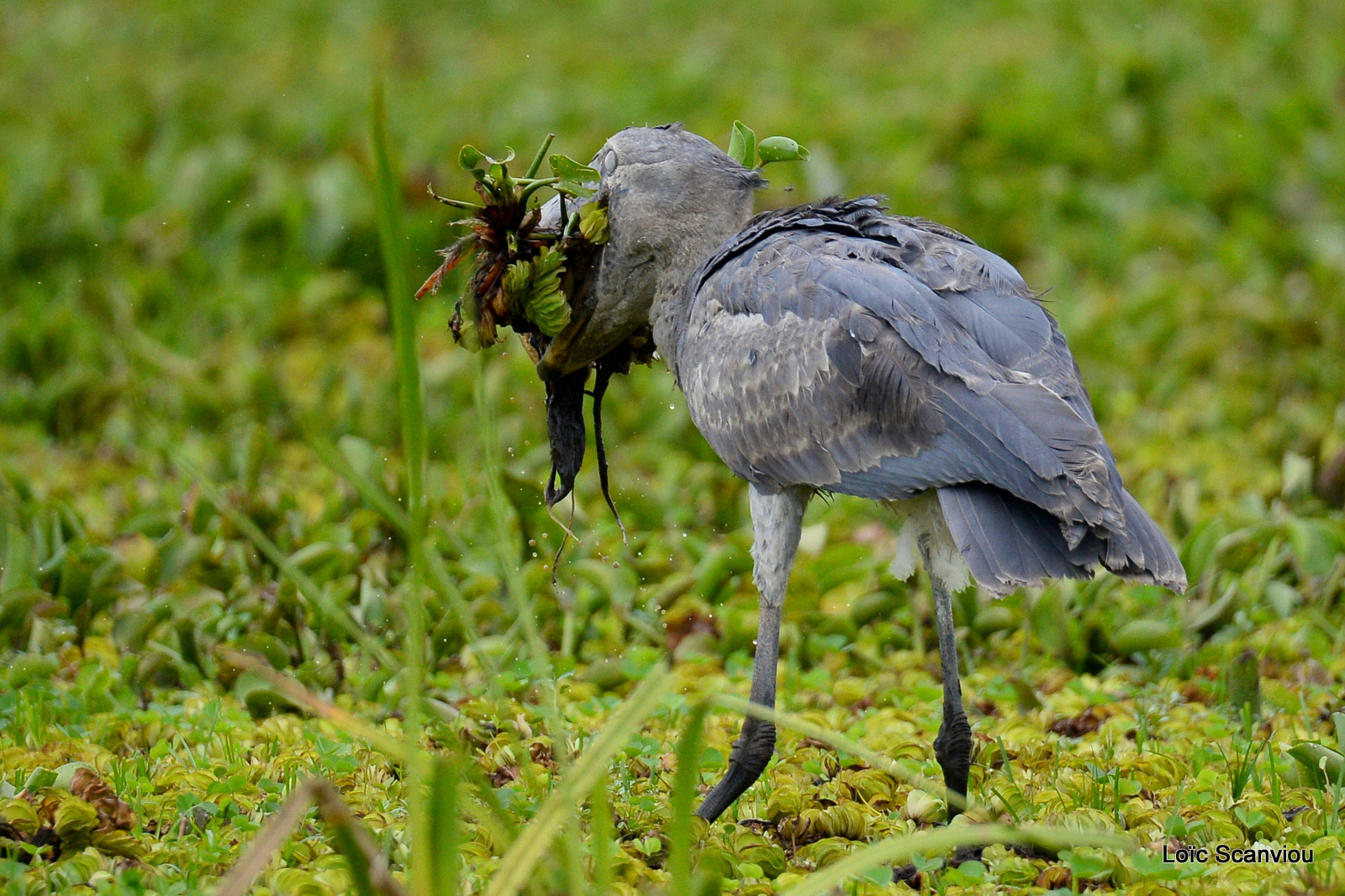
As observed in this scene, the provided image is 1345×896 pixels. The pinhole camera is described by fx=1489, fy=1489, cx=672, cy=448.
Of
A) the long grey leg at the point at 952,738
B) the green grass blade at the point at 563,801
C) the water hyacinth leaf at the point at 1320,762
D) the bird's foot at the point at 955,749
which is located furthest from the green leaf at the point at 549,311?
the water hyacinth leaf at the point at 1320,762

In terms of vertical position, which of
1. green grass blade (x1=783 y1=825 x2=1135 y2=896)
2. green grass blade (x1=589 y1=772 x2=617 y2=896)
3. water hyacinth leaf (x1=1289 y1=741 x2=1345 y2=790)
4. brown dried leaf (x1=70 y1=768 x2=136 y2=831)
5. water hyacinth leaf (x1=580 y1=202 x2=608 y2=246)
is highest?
water hyacinth leaf (x1=580 y1=202 x2=608 y2=246)

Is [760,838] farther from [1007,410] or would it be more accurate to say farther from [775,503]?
[1007,410]

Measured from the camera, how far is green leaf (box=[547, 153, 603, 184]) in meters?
3.54

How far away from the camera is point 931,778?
367 cm

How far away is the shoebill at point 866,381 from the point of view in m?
3.07

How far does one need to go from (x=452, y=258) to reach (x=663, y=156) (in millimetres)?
591

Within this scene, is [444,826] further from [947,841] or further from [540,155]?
[540,155]

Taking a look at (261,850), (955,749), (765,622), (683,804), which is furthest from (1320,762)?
(261,850)

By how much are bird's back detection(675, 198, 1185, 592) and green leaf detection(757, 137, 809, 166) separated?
18 centimetres

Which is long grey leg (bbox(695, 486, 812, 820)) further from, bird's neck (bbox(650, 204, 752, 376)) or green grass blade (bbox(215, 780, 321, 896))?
green grass blade (bbox(215, 780, 321, 896))

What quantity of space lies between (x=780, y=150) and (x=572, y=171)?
562 millimetres

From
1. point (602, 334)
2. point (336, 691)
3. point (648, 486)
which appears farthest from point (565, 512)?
point (602, 334)

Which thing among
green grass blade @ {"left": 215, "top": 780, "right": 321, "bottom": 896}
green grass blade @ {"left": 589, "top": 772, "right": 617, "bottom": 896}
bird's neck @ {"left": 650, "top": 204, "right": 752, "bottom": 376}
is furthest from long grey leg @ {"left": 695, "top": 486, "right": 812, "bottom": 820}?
green grass blade @ {"left": 215, "top": 780, "right": 321, "bottom": 896}

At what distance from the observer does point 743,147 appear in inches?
154
